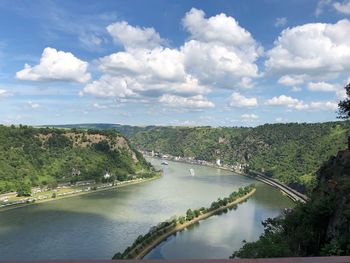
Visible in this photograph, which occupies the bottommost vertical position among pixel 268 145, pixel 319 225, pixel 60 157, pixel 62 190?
pixel 62 190

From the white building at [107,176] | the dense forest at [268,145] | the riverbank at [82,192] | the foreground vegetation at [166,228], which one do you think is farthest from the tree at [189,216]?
the white building at [107,176]

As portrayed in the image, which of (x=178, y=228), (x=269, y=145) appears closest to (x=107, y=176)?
(x=178, y=228)

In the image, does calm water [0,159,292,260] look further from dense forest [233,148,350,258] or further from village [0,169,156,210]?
dense forest [233,148,350,258]

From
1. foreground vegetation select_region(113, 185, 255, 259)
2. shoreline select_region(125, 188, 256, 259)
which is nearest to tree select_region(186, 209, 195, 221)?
foreground vegetation select_region(113, 185, 255, 259)

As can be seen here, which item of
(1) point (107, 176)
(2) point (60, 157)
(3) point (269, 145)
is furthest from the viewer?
(3) point (269, 145)

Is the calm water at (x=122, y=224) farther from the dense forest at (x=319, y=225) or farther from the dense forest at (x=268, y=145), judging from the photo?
the dense forest at (x=319, y=225)

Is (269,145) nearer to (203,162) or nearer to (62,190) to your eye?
(203,162)
